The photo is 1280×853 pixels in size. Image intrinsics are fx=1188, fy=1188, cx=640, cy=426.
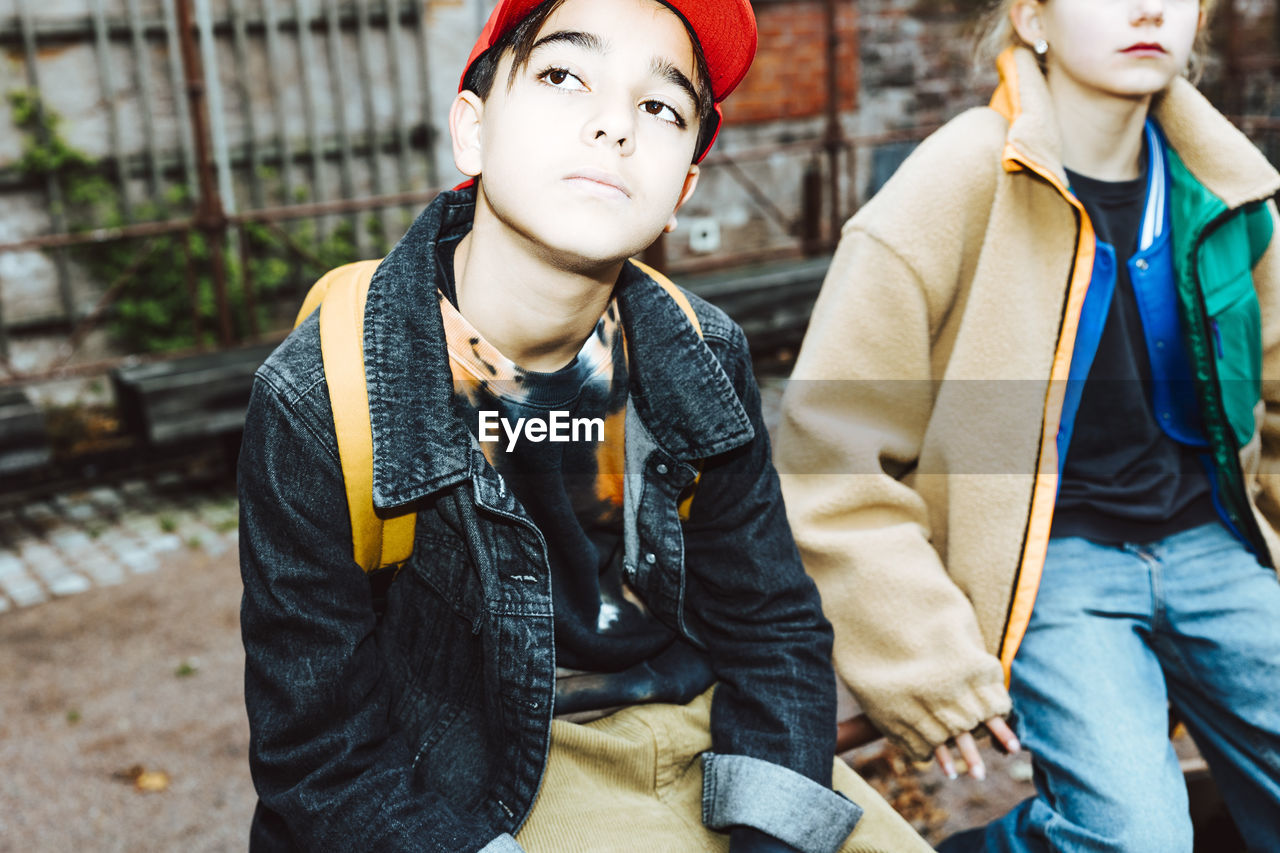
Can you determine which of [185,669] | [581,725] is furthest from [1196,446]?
[185,669]

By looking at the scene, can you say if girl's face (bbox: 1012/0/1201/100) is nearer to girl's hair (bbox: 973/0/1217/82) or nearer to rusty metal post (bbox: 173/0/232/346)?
girl's hair (bbox: 973/0/1217/82)

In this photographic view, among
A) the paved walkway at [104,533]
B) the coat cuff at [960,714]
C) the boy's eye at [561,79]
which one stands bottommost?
the paved walkway at [104,533]

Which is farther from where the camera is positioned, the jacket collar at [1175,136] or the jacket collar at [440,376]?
the jacket collar at [1175,136]

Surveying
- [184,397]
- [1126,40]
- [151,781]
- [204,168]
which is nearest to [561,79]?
[1126,40]

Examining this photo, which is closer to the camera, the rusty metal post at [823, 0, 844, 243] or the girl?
the girl

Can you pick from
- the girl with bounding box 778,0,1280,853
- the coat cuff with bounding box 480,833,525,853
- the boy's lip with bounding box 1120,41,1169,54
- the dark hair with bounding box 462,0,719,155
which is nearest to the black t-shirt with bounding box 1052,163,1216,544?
the girl with bounding box 778,0,1280,853

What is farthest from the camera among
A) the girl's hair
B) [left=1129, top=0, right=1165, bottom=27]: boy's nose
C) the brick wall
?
the brick wall

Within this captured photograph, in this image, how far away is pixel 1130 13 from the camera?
2.00 meters

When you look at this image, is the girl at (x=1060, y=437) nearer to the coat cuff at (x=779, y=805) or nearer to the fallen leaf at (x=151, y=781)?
the coat cuff at (x=779, y=805)

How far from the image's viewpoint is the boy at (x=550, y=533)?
143 cm

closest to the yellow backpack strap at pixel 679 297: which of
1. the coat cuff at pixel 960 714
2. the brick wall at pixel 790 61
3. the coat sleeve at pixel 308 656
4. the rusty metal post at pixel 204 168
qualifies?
the coat sleeve at pixel 308 656

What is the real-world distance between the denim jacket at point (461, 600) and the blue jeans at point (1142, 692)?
1.27 ft

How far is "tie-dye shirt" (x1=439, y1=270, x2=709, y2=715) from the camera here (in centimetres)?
158

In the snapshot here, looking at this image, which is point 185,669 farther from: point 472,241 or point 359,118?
point 359,118
